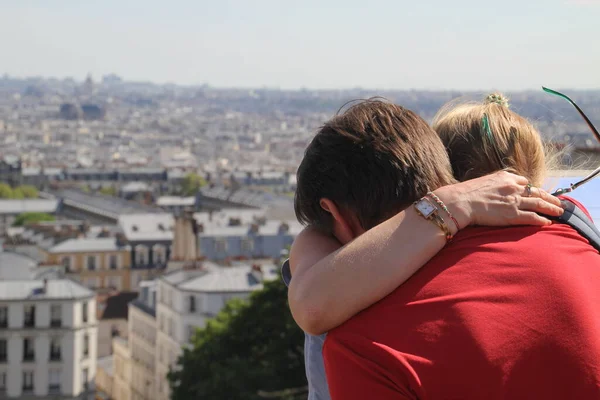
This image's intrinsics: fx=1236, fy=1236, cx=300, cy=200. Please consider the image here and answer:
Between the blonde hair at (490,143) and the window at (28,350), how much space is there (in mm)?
26398

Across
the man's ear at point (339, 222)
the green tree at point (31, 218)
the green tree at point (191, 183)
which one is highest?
the man's ear at point (339, 222)

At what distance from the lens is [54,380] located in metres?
27.7

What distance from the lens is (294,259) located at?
1.94 m

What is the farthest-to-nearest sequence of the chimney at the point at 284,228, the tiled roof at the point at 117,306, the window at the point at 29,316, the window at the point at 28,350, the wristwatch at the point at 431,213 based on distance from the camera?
the chimney at the point at 284,228 < the tiled roof at the point at 117,306 < the window at the point at 29,316 < the window at the point at 28,350 < the wristwatch at the point at 431,213

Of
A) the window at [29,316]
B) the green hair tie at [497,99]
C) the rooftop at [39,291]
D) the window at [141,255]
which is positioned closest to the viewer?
the green hair tie at [497,99]

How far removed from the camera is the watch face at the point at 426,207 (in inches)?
70.1

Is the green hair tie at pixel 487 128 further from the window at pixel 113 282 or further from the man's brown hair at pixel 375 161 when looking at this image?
the window at pixel 113 282

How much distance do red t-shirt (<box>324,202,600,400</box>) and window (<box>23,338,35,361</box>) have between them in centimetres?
2659

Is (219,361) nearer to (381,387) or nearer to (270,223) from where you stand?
(381,387)

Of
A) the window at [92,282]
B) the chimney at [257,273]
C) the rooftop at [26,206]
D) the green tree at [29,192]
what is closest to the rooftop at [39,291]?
the chimney at [257,273]

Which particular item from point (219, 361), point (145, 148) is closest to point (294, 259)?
point (219, 361)

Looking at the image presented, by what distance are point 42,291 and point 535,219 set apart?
1067 inches

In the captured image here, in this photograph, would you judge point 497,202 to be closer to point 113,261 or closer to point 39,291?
point 39,291

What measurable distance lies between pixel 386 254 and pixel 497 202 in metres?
0.20
